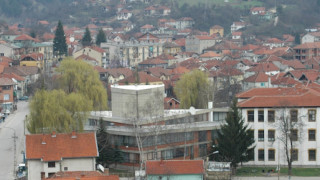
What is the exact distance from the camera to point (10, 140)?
55.6 m

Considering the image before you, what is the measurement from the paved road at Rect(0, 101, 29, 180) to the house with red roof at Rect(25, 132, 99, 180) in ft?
9.61

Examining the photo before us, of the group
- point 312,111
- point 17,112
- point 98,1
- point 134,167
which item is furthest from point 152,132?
point 98,1

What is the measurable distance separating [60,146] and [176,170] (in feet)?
21.1

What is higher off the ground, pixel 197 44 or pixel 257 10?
Result: pixel 257 10

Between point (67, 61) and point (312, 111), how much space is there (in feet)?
75.2

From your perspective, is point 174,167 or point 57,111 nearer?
point 174,167

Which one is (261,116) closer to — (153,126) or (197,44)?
(153,126)

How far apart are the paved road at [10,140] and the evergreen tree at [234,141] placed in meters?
11.1

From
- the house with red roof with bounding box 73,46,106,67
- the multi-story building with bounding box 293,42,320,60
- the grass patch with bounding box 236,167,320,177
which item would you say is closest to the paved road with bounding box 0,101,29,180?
the grass patch with bounding box 236,167,320,177

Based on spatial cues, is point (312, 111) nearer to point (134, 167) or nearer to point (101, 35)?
point (134, 167)

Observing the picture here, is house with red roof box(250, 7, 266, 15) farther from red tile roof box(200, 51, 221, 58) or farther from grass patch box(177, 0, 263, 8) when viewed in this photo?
red tile roof box(200, 51, 221, 58)

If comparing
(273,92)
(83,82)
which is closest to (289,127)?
(273,92)

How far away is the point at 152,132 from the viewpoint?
147 ft

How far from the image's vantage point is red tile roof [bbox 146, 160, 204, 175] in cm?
3866
